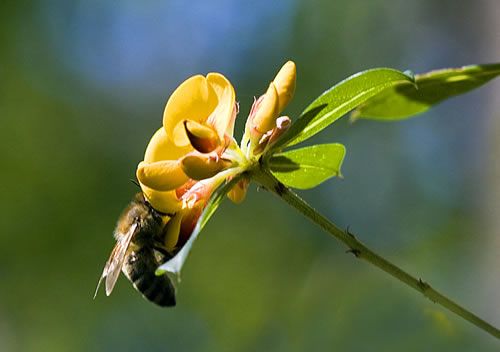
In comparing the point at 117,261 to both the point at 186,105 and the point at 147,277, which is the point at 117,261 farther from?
the point at 186,105

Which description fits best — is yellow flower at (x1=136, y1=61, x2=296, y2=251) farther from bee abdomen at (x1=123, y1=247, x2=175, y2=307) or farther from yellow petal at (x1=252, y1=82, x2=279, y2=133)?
bee abdomen at (x1=123, y1=247, x2=175, y2=307)

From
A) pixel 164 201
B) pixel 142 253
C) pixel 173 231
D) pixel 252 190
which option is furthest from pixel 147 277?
pixel 252 190

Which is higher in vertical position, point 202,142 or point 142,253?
point 202,142

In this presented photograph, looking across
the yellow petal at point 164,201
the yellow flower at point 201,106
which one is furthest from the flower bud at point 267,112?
the yellow petal at point 164,201

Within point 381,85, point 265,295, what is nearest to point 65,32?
point 265,295

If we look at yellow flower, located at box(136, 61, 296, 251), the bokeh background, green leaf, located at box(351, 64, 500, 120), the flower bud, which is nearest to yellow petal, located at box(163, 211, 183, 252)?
yellow flower, located at box(136, 61, 296, 251)

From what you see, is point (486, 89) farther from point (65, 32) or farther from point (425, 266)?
point (65, 32)
